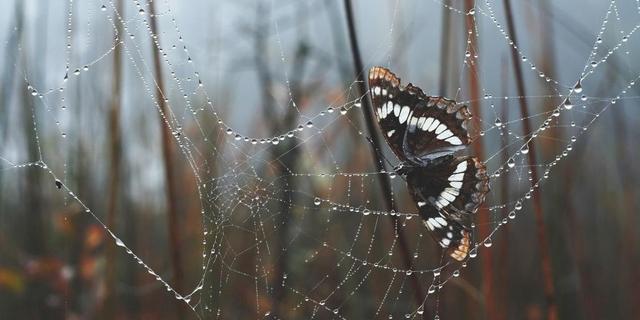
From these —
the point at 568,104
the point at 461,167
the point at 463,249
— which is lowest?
the point at 463,249

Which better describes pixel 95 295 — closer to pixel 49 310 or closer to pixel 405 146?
pixel 49 310

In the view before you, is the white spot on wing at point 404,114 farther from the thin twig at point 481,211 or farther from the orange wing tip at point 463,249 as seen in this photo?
the thin twig at point 481,211

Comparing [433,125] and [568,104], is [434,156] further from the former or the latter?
[568,104]

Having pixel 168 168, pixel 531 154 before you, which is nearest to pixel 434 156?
pixel 531 154

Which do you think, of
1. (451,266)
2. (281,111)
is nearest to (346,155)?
(281,111)

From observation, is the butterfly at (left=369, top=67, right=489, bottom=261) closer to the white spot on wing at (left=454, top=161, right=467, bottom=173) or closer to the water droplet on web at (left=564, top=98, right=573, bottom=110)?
the white spot on wing at (left=454, top=161, right=467, bottom=173)

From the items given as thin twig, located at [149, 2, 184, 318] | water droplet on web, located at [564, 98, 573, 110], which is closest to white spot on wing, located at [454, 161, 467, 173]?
water droplet on web, located at [564, 98, 573, 110]

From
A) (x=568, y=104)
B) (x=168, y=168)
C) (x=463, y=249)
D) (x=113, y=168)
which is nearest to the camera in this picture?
(x=463, y=249)
